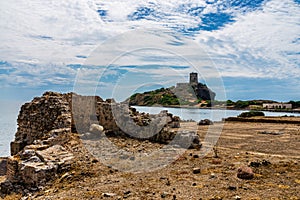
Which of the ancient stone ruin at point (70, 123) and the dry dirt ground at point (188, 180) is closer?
the dry dirt ground at point (188, 180)

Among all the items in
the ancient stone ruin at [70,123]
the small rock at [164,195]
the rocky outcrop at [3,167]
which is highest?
the ancient stone ruin at [70,123]

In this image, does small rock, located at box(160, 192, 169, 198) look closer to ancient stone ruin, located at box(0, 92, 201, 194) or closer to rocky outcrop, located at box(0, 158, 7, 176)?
ancient stone ruin, located at box(0, 92, 201, 194)

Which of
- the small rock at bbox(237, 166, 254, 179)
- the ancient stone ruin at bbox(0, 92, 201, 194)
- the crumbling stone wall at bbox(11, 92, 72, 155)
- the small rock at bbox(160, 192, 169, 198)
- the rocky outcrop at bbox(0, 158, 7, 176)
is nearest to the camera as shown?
the small rock at bbox(160, 192, 169, 198)

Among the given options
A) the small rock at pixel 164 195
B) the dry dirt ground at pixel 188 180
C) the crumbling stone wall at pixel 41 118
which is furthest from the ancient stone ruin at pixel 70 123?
the small rock at pixel 164 195

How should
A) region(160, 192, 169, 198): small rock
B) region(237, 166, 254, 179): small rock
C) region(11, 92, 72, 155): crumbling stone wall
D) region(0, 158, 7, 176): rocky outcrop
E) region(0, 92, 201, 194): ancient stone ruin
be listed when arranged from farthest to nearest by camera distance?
region(0, 158, 7, 176): rocky outcrop
region(11, 92, 72, 155): crumbling stone wall
region(0, 92, 201, 194): ancient stone ruin
region(237, 166, 254, 179): small rock
region(160, 192, 169, 198): small rock

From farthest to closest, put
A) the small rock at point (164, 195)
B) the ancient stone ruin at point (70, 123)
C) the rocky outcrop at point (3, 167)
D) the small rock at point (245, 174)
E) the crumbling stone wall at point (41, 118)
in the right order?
the rocky outcrop at point (3, 167), the crumbling stone wall at point (41, 118), the ancient stone ruin at point (70, 123), the small rock at point (245, 174), the small rock at point (164, 195)

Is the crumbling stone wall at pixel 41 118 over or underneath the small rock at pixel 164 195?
over

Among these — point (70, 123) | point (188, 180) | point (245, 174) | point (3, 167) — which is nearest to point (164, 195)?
point (188, 180)

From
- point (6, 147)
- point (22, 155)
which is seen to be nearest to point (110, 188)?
point (22, 155)

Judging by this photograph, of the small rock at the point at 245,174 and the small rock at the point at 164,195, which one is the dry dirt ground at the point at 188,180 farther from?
the small rock at the point at 245,174

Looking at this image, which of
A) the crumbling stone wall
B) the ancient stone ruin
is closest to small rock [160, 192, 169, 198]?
the ancient stone ruin

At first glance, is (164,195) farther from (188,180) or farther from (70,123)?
(70,123)

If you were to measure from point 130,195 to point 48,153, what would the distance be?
4260 mm

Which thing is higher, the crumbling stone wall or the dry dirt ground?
the crumbling stone wall
